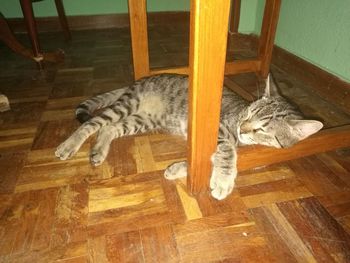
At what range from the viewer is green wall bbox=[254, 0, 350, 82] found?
1.70 meters

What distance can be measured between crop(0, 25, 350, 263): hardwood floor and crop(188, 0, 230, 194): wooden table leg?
0.65 feet

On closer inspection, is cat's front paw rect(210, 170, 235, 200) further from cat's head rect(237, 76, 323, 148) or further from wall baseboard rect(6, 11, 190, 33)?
wall baseboard rect(6, 11, 190, 33)

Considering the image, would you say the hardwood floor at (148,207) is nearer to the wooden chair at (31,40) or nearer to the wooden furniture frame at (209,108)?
the wooden furniture frame at (209,108)

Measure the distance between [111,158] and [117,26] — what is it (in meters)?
2.73

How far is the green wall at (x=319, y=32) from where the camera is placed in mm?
1697

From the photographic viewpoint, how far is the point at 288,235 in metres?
0.93

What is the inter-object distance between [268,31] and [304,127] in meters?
1.18

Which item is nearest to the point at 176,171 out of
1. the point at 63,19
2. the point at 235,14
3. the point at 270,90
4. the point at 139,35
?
the point at 270,90

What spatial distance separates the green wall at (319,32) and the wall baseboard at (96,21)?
1733 millimetres

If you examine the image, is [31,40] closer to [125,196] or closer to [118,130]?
[118,130]

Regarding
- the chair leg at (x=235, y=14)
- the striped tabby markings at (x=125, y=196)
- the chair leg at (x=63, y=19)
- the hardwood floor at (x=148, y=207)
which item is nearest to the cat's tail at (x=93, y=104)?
the hardwood floor at (x=148, y=207)

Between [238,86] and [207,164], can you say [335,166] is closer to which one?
[207,164]

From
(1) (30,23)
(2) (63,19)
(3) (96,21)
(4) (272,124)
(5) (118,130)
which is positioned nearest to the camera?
(4) (272,124)

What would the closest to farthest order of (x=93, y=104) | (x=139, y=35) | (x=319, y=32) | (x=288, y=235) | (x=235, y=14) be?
(x=288, y=235), (x=93, y=104), (x=139, y=35), (x=319, y=32), (x=235, y=14)
